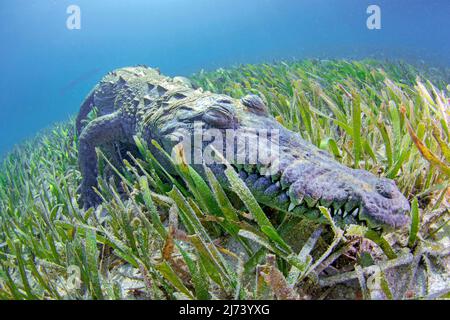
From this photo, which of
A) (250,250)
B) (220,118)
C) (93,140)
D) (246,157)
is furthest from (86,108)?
(250,250)

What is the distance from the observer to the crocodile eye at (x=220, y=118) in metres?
2.86

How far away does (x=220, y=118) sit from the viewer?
287cm

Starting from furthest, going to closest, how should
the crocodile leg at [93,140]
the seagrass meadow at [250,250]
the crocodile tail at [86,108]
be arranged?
the crocodile tail at [86,108] < the crocodile leg at [93,140] < the seagrass meadow at [250,250]

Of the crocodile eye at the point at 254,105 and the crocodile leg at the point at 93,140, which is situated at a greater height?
the crocodile eye at the point at 254,105

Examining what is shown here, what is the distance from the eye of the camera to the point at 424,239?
198cm

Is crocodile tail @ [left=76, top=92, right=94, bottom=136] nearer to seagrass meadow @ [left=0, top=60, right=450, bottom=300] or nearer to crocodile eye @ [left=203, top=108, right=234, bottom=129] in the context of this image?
seagrass meadow @ [left=0, top=60, right=450, bottom=300]

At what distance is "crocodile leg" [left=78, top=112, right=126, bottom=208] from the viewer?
4.07 m

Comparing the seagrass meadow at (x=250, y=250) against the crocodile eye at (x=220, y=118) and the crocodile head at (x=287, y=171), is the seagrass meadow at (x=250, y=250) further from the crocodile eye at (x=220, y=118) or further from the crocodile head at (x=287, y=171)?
the crocodile eye at (x=220, y=118)

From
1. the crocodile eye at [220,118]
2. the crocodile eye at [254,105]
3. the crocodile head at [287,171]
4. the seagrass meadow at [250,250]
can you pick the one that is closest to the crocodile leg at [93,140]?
the seagrass meadow at [250,250]

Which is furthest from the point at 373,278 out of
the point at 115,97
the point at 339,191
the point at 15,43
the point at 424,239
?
the point at 15,43

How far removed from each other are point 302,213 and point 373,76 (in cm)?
569

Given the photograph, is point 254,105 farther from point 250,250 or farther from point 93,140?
point 93,140

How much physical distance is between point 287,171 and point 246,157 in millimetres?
401
